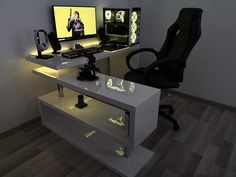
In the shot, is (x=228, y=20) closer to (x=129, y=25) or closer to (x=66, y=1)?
(x=129, y=25)

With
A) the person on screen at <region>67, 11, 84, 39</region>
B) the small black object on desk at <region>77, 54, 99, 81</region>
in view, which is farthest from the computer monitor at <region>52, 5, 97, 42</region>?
the small black object on desk at <region>77, 54, 99, 81</region>

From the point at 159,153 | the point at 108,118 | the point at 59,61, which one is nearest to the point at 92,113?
the point at 108,118

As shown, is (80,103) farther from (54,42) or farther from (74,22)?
(74,22)

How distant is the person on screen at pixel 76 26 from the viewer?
210cm

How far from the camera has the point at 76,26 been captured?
85.1 inches

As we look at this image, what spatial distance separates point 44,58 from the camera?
1.79 m

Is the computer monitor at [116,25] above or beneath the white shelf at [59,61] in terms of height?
above

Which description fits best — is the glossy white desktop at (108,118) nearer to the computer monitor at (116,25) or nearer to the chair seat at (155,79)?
the chair seat at (155,79)

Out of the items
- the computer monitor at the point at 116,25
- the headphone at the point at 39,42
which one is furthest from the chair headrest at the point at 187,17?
the headphone at the point at 39,42

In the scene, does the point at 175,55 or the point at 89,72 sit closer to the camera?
the point at 89,72

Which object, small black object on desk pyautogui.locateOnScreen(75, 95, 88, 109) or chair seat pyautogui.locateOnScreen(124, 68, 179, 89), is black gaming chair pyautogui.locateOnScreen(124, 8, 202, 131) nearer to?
chair seat pyautogui.locateOnScreen(124, 68, 179, 89)

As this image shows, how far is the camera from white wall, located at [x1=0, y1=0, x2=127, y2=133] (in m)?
1.68

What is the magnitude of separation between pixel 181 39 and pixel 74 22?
122 cm

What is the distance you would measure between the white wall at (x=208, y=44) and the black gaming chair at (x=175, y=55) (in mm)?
527
